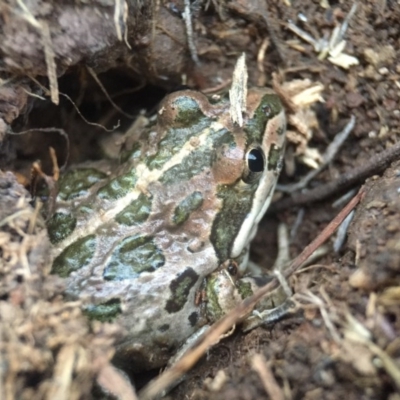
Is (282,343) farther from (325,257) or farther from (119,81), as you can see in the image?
(119,81)

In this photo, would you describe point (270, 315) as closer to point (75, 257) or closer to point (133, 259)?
point (133, 259)

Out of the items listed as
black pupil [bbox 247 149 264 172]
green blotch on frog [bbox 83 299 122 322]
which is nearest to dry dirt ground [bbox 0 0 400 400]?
green blotch on frog [bbox 83 299 122 322]

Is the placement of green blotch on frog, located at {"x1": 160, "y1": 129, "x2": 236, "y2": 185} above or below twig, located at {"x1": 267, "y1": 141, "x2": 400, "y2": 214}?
above

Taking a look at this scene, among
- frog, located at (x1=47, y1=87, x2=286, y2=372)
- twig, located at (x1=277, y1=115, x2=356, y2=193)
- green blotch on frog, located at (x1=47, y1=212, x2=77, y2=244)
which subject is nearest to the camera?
frog, located at (x1=47, y1=87, x2=286, y2=372)

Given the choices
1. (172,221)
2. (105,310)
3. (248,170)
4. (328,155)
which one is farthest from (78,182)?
(328,155)

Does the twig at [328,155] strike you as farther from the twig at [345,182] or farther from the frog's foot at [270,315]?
the frog's foot at [270,315]

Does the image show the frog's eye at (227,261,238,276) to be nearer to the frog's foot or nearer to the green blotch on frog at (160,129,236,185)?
the frog's foot

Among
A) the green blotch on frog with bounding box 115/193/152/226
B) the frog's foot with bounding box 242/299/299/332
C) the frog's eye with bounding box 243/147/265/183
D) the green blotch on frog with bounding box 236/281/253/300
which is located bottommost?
the green blotch on frog with bounding box 236/281/253/300
